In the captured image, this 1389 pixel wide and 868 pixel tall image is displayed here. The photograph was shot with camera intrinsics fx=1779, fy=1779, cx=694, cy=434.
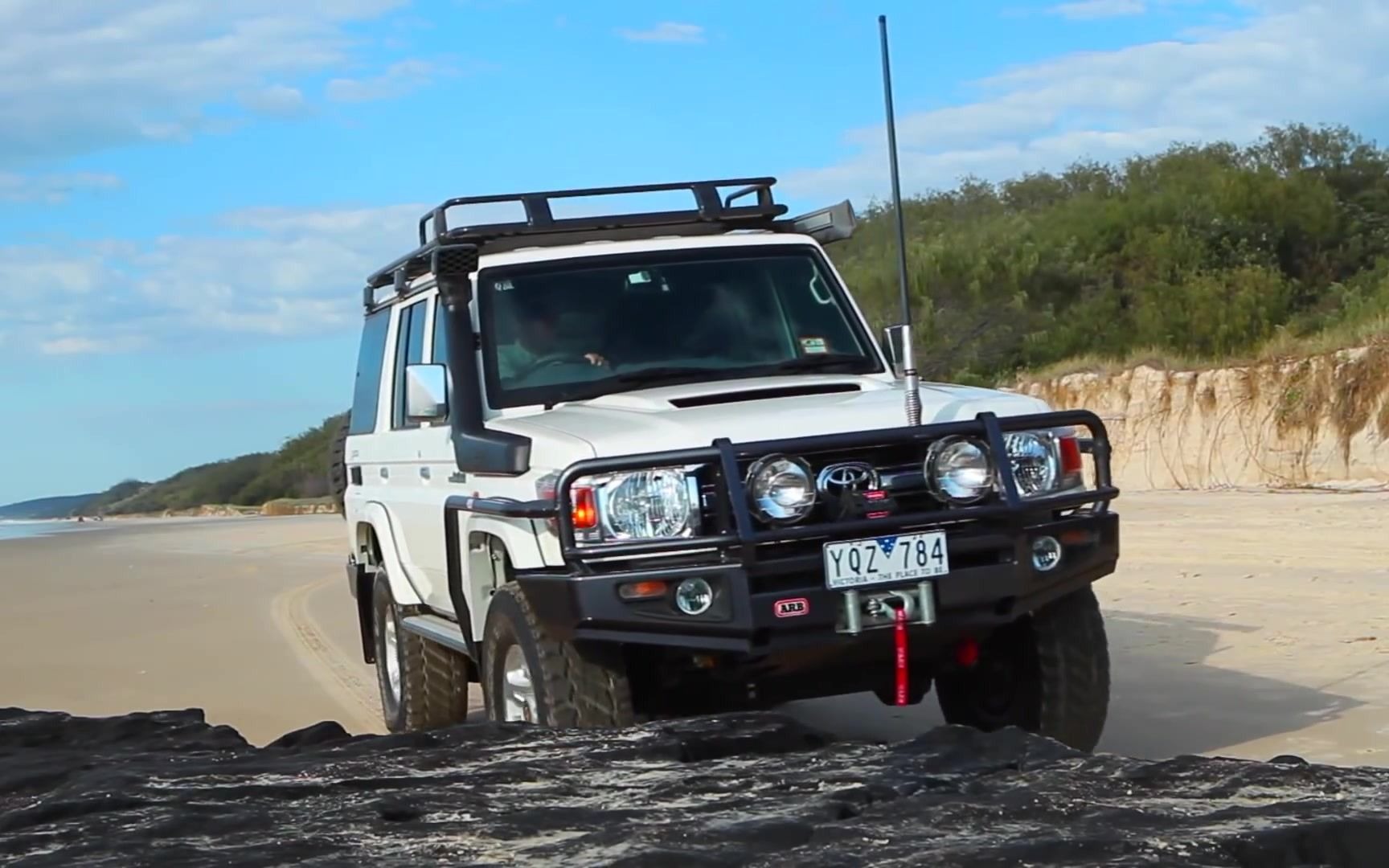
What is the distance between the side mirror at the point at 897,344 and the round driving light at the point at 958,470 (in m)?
0.47

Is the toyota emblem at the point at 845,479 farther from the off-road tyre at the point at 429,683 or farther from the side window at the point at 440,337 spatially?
the off-road tyre at the point at 429,683

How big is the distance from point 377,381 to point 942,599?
13.3 feet

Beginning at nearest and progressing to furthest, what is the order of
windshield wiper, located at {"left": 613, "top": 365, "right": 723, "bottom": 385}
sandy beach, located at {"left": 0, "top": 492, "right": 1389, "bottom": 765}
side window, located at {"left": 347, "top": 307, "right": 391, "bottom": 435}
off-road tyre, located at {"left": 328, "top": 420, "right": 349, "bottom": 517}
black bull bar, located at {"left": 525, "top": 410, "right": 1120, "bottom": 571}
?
black bull bar, located at {"left": 525, "top": 410, "right": 1120, "bottom": 571}
windshield wiper, located at {"left": 613, "top": 365, "right": 723, "bottom": 385}
sandy beach, located at {"left": 0, "top": 492, "right": 1389, "bottom": 765}
side window, located at {"left": 347, "top": 307, "right": 391, "bottom": 435}
off-road tyre, located at {"left": 328, "top": 420, "right": 349, "bottom": 517}

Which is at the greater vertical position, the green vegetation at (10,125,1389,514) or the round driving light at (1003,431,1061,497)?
the green vegetation at (10,125,1389,514)

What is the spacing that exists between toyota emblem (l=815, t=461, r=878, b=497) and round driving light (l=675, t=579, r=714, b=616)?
0.50 meters

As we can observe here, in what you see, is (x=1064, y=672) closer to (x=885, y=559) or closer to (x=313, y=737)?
(x=885, y=559)

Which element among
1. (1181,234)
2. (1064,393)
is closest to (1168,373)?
(1064,393)

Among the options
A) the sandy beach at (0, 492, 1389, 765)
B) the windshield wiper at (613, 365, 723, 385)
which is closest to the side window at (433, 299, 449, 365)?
the windshield wiper at (613, 365, 723, 385)

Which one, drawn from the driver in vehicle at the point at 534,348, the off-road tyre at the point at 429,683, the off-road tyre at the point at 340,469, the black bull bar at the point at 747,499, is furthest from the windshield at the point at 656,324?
the off-road tyre at the point at 340,469

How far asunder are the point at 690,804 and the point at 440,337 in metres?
3.31

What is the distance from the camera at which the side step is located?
7.13 m

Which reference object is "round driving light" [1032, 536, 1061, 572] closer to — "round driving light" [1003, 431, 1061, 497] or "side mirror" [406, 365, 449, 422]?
"round driving light" [1003, 431, 1061, 497]

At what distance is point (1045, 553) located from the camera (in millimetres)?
5918

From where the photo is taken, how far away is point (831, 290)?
24.7 ft
